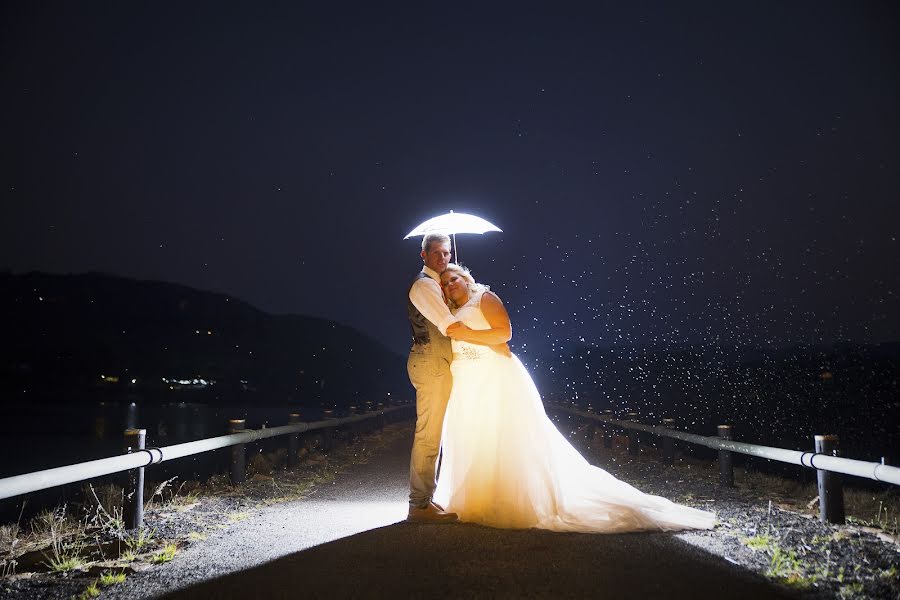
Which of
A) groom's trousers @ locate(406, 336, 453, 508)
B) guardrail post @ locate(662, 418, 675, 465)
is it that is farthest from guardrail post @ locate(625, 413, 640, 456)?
groom's trousers @ locate(406, 336, 453, 508)

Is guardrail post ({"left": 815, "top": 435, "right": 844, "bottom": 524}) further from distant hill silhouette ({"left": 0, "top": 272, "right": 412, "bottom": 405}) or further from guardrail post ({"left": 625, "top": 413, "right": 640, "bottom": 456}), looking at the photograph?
distant hill silhouette ({"left": 0, "top": 272, "right": 412, "bottom": 405})

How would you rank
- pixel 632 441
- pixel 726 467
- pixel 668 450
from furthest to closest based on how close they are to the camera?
pixel 632 441 → pixel 668 450 → pixel 726 467

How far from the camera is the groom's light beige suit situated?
17.6ft

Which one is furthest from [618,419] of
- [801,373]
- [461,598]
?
[801,373]

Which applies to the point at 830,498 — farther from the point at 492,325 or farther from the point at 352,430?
the point at 352,430

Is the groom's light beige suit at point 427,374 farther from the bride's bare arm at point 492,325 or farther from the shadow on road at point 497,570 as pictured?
the shadow on road at point 497,570

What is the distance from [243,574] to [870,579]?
383 cm

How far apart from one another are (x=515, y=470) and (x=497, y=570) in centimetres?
144

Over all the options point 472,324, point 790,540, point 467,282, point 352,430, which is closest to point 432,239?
point 467,282

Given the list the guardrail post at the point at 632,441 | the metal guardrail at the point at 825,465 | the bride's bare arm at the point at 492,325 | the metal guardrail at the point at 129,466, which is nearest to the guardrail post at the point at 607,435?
the guardrail post at the point at 632,441

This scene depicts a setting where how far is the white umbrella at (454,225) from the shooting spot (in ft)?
22.3

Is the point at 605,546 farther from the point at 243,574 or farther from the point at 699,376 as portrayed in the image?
the point at 699,376

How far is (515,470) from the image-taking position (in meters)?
5.26

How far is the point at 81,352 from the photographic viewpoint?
118750mm
